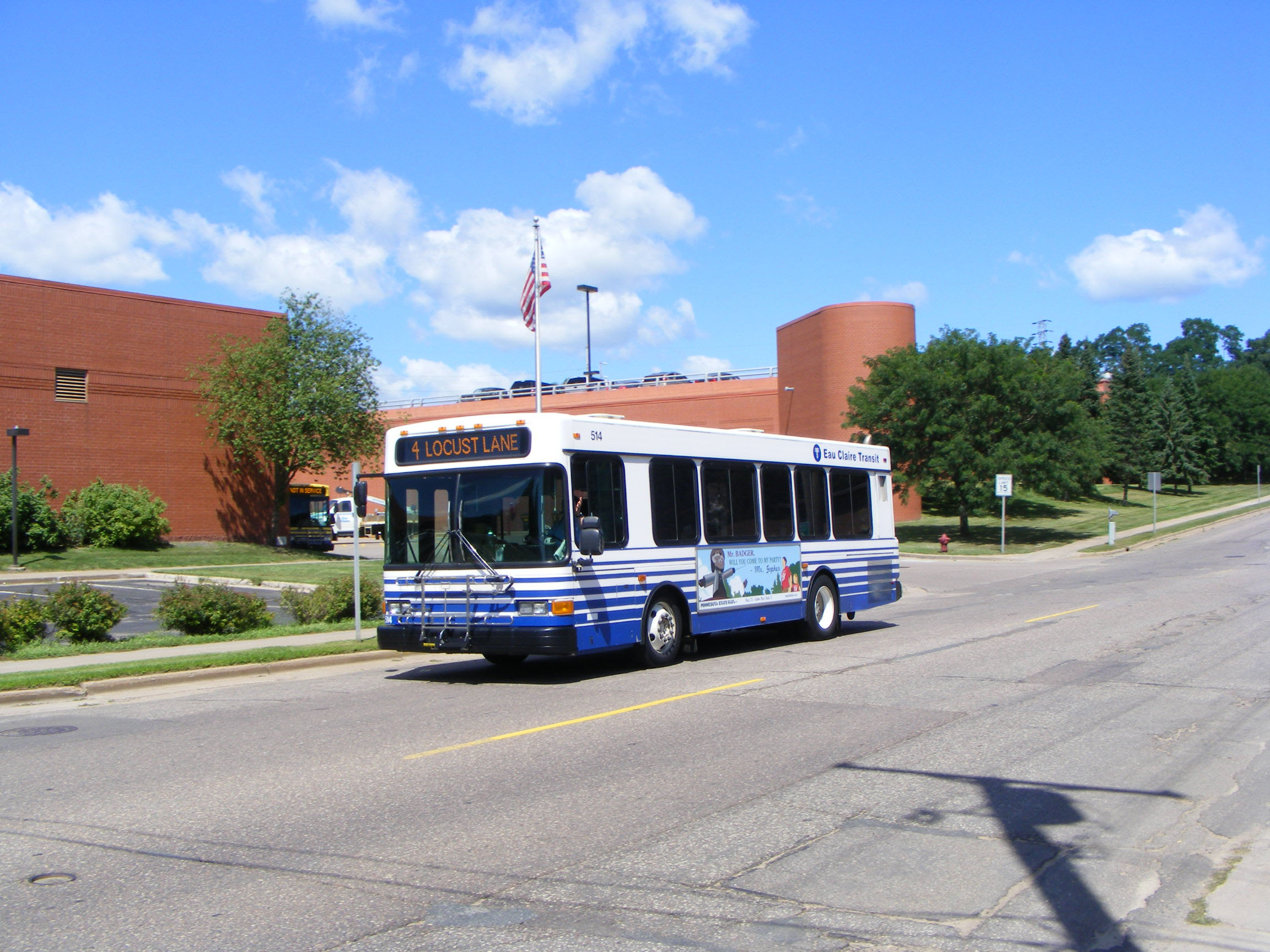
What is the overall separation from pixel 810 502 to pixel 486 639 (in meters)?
6.42

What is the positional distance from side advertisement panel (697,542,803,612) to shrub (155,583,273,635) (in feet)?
26.1

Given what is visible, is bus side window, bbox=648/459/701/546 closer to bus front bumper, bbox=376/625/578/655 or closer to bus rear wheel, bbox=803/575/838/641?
bus front bumper, bbox=376/625/578/655

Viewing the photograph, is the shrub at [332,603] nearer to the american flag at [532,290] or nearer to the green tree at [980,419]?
the american flag at [532,290]

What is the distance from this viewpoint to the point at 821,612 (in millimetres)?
16641

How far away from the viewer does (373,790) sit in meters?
7.13

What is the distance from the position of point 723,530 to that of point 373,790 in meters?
7.92

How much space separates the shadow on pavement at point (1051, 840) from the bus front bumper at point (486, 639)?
4.43 m

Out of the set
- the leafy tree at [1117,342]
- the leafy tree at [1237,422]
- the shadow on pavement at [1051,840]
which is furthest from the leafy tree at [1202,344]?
the shadow on pavement at [1051,840]

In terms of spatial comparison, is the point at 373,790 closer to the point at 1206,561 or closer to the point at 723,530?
the point at 723,530

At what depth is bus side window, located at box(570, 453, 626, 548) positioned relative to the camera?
39.6ft

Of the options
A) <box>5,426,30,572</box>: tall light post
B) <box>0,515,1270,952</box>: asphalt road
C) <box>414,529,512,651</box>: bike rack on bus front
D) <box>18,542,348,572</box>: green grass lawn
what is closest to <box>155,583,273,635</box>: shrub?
<box>0,515,1270,952</box>: asphalt road

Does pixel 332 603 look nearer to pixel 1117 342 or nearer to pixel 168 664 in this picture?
pixel 168 664

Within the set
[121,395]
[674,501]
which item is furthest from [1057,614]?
[121,395]

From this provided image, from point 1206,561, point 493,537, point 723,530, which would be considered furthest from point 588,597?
point 1206,561
